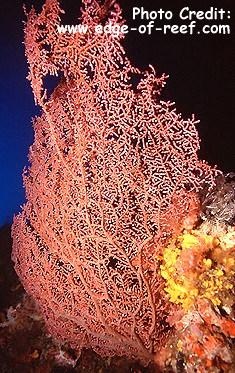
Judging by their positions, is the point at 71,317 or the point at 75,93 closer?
the point at 75,93

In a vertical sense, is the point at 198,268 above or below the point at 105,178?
below

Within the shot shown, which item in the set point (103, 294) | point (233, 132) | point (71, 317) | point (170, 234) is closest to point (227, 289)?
point (170, 234)

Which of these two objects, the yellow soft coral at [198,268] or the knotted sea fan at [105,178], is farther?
the knotted sea fan at [105,178]

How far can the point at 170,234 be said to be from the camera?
14.8 ft

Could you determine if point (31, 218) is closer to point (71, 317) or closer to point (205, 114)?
point (71, 317)

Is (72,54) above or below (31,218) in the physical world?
above

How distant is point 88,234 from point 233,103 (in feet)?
34.9

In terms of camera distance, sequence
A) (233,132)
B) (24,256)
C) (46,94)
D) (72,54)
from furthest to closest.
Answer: (233,132), (24,256), (46,94), (72,54)

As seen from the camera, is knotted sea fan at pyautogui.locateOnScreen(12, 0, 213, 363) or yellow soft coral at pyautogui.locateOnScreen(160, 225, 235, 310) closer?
yellow soft coral at pyautogui.locateOnScreen(160, 225, 235, 310)

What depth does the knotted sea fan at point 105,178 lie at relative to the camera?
4277 millimetres

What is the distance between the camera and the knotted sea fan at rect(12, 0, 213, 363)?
4.28m

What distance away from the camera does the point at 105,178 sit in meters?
4.38

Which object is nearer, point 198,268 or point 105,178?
point 198,268

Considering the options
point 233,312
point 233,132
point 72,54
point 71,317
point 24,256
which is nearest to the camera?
point 233,312
